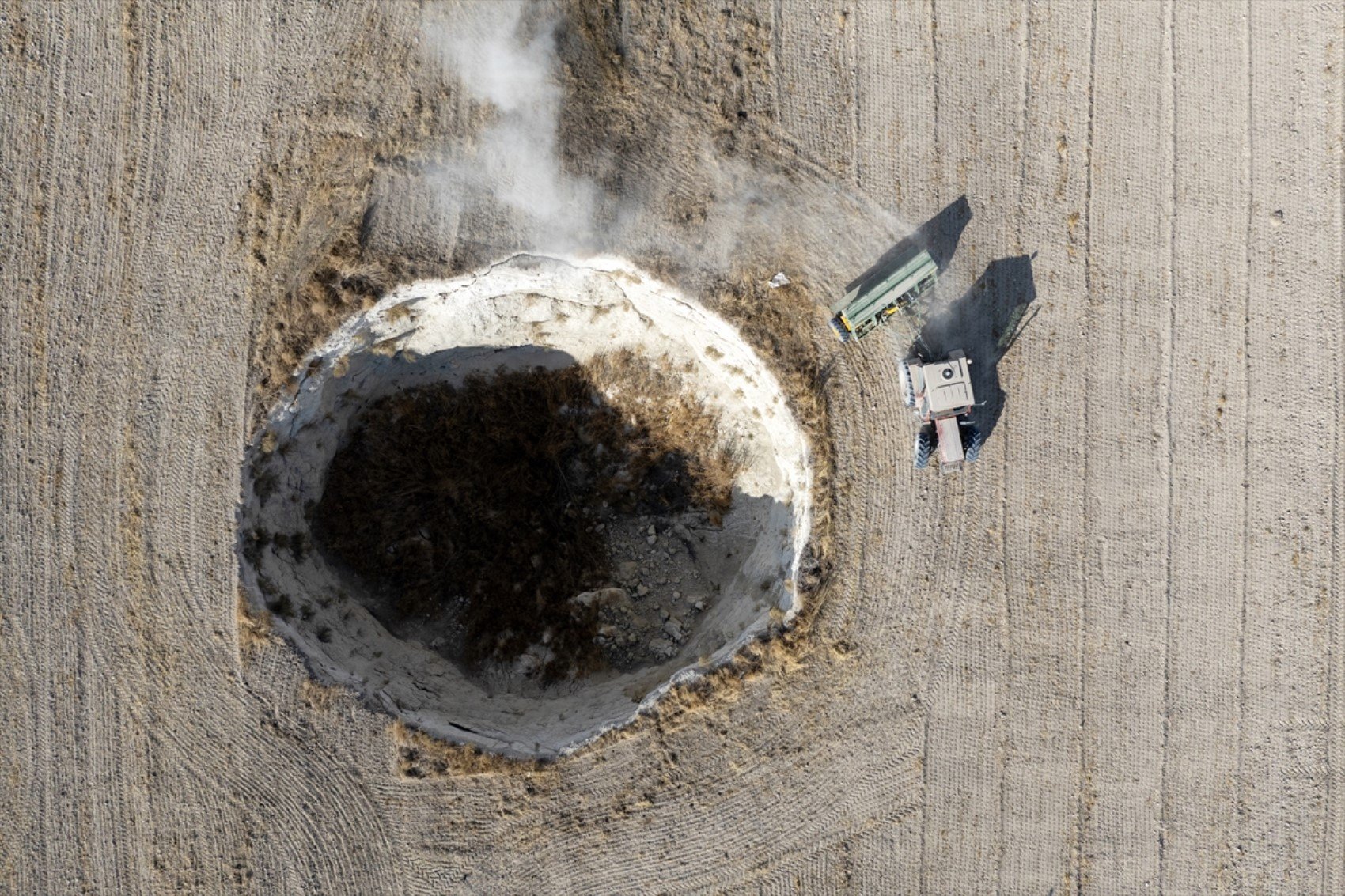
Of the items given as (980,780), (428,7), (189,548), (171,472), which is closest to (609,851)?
(980,780)

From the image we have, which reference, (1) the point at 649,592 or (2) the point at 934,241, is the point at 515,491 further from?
(2) the point at 934,241

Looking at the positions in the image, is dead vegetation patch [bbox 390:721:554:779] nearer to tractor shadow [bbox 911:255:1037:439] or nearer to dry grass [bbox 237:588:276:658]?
dry grass [bbox 237:588:276:658]

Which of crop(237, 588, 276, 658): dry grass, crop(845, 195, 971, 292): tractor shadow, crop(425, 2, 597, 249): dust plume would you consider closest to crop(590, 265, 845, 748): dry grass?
crop(845, 195, 971, 292): tractor shadow

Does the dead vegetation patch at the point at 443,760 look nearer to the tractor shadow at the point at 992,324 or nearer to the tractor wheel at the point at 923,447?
the tractor wheel at the point at 923,447

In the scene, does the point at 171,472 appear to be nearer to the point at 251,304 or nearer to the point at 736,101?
the point at 251,304

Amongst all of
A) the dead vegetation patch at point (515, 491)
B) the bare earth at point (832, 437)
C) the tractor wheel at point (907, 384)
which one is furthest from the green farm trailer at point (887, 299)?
the dead vegetation patch at point (515, 491)
